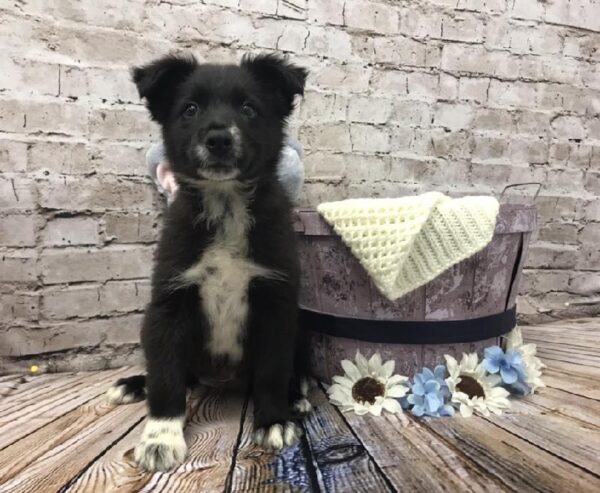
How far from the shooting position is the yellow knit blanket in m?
1.63

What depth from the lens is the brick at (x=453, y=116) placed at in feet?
9.21

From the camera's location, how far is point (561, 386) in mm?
1937

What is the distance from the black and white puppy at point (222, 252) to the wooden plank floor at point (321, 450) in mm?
106

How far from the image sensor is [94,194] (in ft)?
7.86

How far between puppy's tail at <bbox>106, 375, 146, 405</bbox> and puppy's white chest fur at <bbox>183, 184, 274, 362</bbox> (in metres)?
0.47

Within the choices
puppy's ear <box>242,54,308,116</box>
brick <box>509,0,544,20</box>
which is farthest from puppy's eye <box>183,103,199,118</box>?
brick <box>509,0,544,20</box>

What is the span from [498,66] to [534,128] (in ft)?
1.36

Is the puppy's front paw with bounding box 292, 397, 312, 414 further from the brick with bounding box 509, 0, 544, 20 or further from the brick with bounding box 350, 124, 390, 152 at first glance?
the brick with bounding box 509, 0, 544, 20

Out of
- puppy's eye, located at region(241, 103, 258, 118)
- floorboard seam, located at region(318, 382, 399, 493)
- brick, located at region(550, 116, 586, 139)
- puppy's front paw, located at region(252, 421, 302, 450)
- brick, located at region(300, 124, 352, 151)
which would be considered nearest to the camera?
floorboard seam, located at region(318, 382, 399, 493)

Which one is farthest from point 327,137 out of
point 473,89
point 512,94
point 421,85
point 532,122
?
point 532,122

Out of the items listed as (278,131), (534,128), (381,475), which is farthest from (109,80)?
(534,128)

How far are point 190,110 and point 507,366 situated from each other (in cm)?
139

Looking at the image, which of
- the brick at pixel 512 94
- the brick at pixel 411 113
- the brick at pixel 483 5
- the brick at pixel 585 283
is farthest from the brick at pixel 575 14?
the brick at pixel 585 283

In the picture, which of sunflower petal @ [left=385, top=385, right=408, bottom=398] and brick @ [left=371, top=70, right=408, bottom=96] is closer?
sunflower petal @ [left=385, top=385, right=408, bottom=398]
